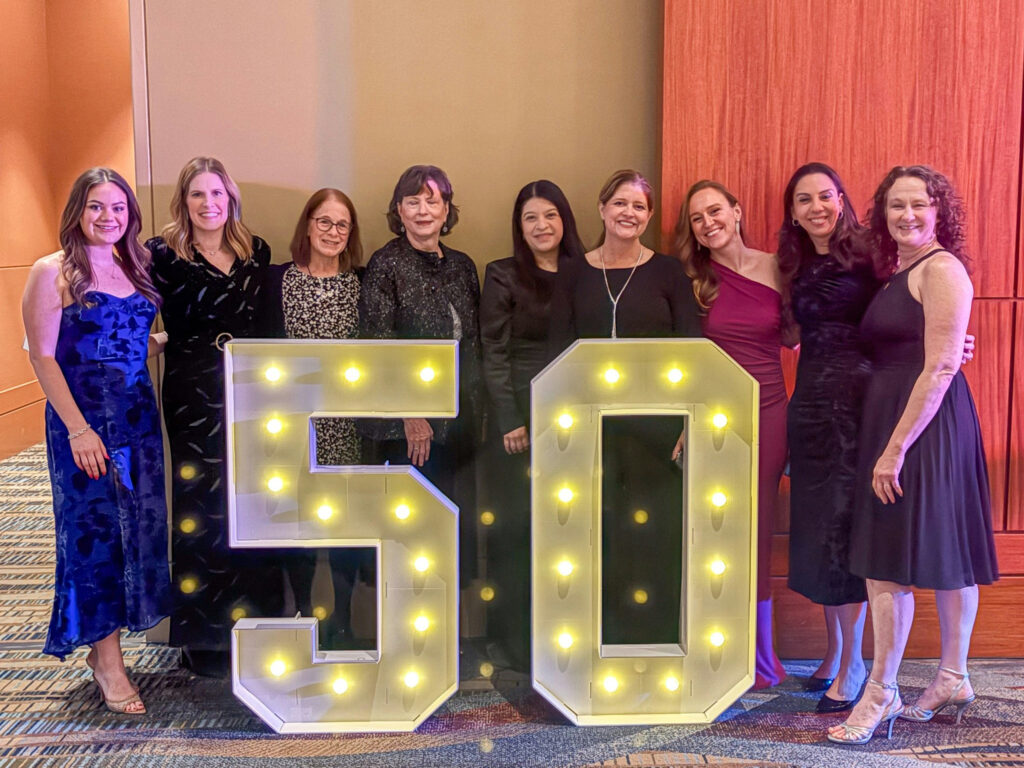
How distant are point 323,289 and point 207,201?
1.50 feet

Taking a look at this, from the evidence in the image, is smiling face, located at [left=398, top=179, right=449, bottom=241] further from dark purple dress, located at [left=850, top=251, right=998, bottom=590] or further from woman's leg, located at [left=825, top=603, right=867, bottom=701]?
woman's leg, located at [left=825, top=603, right=867, bottom=701]

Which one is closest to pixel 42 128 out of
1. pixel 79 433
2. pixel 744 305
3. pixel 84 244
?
pixel 84 244

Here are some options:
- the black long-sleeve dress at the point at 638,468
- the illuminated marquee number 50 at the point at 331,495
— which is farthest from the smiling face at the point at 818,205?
the illuminated marquee number 50 at the point at 331,495

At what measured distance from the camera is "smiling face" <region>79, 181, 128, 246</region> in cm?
273

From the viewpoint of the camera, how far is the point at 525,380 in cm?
303

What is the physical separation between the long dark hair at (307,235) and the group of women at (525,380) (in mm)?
10

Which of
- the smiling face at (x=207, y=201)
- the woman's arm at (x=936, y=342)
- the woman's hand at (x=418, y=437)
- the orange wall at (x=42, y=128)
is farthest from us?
the orange wall at (x=42, y=128)

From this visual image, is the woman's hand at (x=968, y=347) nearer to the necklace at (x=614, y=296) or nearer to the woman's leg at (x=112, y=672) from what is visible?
the necklace at (x=614, y=296)

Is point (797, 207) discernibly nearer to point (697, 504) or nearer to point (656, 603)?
point (697, 504)

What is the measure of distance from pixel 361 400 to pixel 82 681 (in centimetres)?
148

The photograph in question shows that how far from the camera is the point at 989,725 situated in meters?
2.75

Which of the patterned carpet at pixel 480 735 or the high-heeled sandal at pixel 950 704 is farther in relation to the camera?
the high-heeled sandal at pixel 950 704

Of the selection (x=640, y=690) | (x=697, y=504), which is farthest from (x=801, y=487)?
(x=640, y=690)

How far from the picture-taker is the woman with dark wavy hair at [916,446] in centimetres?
255
